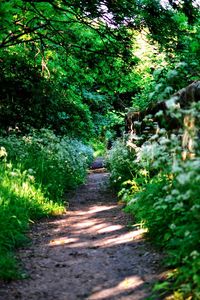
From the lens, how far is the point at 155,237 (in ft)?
18.7

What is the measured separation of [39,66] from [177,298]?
1112cm

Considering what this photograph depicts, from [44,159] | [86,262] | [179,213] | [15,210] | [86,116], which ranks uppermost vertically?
[86,116]

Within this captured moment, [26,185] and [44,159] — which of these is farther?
[44,159]

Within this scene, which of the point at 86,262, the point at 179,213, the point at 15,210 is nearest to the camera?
the point at 179,213

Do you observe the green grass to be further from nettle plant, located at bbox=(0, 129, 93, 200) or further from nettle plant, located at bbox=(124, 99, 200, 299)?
nettle plant, located at bbox=(124, 99, 200, 299)

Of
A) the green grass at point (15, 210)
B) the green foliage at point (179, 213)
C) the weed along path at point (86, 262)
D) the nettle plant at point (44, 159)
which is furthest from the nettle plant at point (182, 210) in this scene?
the nettle plant at point (44, 159)

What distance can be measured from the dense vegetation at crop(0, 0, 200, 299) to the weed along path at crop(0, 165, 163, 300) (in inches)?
11.1

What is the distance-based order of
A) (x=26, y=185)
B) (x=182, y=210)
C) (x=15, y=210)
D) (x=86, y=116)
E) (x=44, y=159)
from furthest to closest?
(x=86, y=116) → (x=44, y=159) → (x=26, y=185) → (x=15, y=210) → (x=182, y=210)

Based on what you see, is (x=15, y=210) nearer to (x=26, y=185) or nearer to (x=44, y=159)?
(x=26, y=185)

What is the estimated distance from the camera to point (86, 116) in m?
15.0

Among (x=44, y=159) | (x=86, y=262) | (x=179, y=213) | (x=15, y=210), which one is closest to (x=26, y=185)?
(x=15, y=210)

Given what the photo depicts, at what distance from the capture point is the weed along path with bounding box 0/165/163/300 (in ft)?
14.1

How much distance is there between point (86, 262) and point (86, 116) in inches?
397

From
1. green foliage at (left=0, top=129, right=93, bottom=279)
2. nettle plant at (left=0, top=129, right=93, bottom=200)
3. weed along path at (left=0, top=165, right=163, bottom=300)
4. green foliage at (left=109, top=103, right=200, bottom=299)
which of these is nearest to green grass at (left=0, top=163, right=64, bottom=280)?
green foliage at (left=0, top=129, right=93, bottom=279)
